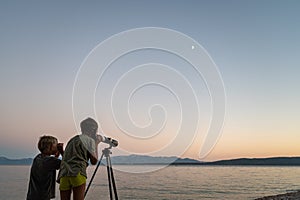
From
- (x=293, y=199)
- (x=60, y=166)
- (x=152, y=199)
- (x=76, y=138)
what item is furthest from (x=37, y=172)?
(x=152, y=199)

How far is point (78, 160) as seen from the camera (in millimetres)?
4238

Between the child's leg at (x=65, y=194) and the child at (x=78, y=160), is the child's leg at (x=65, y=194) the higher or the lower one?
the lower one

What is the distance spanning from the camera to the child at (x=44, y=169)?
13.4ft

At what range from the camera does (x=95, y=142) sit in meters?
A: 4.31

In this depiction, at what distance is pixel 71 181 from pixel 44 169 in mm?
309

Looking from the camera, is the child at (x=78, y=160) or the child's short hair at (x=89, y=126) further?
the child's short hair at (x=89, y=126)

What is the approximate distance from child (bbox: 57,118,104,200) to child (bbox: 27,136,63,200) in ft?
0.31

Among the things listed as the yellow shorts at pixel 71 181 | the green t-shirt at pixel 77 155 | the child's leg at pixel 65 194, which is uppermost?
the green t-shirt at pixel 77 155

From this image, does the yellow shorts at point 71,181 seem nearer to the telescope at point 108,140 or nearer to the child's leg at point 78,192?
the child's leg at point 78,192

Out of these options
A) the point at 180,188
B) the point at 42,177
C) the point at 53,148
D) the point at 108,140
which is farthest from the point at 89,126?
the point at 180,188

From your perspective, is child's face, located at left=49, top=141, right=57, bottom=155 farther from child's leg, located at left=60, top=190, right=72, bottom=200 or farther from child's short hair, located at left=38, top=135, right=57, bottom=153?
child's leg, located at left=60, top=190, right=72, bottom=200

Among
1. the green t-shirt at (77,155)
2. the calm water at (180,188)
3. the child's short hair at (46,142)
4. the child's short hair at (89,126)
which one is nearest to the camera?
the child's short hair at (46,142)

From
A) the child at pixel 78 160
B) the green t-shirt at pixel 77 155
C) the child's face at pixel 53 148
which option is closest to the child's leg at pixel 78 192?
the child at pixel 78 160

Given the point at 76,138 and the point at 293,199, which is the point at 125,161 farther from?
the point at 293,199
